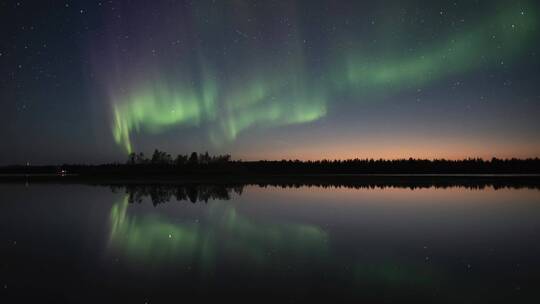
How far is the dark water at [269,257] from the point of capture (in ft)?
29.1

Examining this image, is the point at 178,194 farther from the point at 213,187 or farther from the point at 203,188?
the point at 213,187

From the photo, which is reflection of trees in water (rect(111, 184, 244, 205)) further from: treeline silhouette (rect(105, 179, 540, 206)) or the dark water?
the dark water

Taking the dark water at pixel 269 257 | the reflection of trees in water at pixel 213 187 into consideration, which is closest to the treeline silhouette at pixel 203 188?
the reflection of trees in water at pixel 213 187

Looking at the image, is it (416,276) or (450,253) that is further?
(450,253)

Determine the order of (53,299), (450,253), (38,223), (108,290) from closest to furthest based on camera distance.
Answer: (53,299) → (108,290) → (450,253) → (38,223)

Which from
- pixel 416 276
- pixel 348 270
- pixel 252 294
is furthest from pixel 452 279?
pixel 252 294

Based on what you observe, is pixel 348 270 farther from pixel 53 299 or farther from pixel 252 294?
pixel 53 299

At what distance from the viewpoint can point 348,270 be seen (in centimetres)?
1073

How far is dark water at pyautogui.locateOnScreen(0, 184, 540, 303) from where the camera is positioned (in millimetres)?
8859

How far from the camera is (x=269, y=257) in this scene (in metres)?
12.2

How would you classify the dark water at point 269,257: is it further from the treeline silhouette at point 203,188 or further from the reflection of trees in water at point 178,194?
the treeline silhouette at point 203,188

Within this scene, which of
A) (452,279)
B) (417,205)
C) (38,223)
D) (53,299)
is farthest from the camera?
(417,205)

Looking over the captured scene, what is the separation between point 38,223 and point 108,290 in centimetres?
1292

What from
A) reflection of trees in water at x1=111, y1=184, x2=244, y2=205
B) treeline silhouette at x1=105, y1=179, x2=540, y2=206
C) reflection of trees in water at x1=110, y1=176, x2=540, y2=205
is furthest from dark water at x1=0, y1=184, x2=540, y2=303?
reflection of trees in water at x1=110, y1=176, x2=540, y2=205
